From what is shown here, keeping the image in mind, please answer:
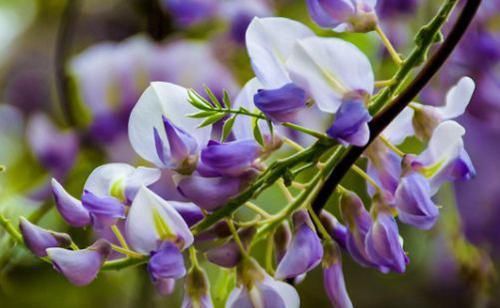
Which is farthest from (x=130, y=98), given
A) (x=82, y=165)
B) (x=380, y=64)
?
(x=380, y=64)

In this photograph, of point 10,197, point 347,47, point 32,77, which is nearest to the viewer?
point 347,47

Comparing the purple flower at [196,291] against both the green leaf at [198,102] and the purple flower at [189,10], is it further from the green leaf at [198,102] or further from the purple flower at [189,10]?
the purple flower at [189,10]

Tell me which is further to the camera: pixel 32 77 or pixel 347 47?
pixel 32 77

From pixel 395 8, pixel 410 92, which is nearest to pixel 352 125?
pixel 410 92

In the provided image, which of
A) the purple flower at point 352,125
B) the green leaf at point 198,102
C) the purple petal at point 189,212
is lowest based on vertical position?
the purple petal at point 189,212

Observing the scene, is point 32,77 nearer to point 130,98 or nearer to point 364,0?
point 130,98

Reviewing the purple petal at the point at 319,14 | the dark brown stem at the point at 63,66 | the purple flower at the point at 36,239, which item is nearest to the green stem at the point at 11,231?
the purple flower at the point at 36,239
